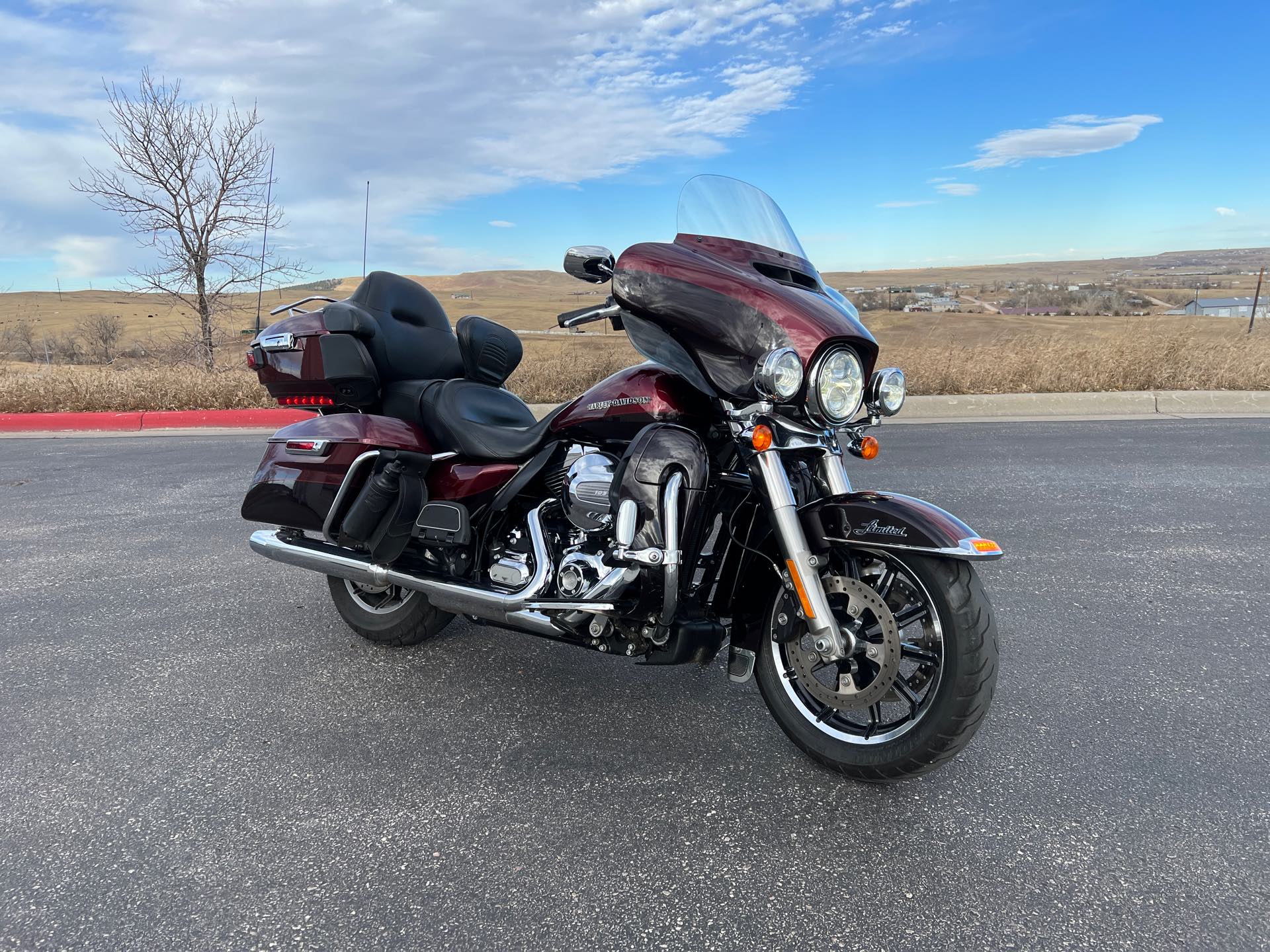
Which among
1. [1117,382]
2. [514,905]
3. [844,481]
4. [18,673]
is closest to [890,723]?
[844,481]

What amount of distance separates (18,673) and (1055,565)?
5.22m

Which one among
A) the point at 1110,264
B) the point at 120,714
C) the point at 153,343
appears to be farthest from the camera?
the point at 1110,264

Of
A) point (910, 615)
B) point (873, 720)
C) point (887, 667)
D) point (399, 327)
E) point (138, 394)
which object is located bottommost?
point (873, 720)

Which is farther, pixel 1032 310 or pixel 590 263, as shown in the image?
pixel 1032 310

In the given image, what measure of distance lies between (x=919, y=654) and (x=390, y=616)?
7.68ft

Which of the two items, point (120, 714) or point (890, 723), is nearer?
point (890, 723)

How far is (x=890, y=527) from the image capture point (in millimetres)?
2400

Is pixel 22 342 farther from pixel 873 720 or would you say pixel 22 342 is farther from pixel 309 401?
pixel 873 720

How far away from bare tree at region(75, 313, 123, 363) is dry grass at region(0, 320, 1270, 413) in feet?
50.0

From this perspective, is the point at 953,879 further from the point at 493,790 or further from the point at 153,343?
the point at 153,343

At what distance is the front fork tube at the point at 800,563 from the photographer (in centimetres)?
248

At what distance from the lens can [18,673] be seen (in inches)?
142

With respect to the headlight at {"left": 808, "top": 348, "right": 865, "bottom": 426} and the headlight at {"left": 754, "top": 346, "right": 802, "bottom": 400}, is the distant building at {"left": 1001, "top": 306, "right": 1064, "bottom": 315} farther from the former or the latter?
the headlight at {"left": 754, "top": 346, "right": 802, "bottom": 400}

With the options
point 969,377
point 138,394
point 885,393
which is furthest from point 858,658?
point 138,394
